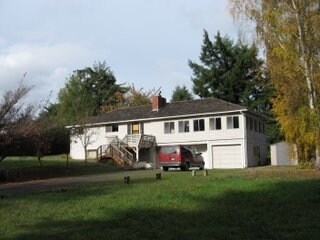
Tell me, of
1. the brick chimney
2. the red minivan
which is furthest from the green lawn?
the brick chimney

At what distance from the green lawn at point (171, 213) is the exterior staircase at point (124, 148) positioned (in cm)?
2764

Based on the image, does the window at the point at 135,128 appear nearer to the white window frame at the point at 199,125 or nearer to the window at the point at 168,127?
the window at the point at 168,127

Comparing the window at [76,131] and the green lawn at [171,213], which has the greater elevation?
the window at [76,131]

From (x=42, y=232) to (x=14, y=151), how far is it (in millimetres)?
22085

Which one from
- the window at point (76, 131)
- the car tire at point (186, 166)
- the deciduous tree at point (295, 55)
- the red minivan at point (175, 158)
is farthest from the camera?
the window at point (76, 131)

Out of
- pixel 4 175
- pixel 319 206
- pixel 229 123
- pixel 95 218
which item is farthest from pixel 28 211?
pixel 229 123

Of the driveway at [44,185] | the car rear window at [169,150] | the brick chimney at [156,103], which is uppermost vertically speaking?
the brick chimney at [156,103]

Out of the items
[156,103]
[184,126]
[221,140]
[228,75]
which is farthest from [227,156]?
[228,75]

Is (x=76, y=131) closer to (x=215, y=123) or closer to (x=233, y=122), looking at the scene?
(x=215, y=123)

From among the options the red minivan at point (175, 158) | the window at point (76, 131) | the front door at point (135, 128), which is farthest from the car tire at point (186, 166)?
the front door at point (135, 128)

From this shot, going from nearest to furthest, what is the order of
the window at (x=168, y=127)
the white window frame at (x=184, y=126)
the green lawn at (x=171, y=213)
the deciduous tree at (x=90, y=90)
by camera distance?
the green lawn at (x=171, y=213) → the white window frame at (x=184, y=126) → the window at (x=168, y=127) → the deciduous tree at (x=90, y=90)

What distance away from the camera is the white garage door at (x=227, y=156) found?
157 feet

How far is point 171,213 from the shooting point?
13047 millimetres

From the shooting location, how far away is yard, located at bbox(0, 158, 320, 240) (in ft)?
34.2
